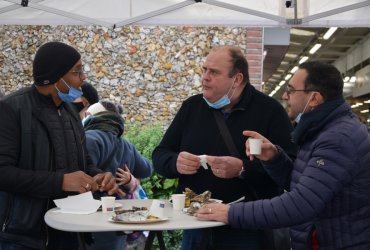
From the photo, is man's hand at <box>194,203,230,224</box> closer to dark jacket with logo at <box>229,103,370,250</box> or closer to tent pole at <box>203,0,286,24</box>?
dark jacket with logo at <box>229,103,370,250</box>

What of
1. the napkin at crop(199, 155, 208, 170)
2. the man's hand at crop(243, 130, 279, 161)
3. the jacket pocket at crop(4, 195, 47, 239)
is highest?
the man's hand at crop(243, 130, 279, 161)

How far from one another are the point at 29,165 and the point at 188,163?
86 centimetres

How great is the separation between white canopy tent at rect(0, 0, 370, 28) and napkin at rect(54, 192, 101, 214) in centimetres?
212

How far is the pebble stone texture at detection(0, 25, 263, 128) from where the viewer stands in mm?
8070

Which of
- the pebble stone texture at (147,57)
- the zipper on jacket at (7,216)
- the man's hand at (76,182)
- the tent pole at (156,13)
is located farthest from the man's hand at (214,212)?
the pebble stone texture at (147,57)

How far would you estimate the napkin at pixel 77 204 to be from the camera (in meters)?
2.88

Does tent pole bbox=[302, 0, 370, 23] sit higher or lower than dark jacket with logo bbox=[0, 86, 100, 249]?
higher

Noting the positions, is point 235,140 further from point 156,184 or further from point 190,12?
point 156,184

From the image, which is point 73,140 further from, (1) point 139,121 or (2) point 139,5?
(1) point 139,121

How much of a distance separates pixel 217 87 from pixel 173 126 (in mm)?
418

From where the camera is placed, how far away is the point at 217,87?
340cm

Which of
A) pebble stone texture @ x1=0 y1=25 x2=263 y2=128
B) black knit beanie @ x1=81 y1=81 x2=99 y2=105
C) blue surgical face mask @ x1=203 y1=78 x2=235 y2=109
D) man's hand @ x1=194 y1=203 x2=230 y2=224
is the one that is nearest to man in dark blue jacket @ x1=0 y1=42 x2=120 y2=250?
man's hand @ x1=194 y1=203 x2=230 y2=224

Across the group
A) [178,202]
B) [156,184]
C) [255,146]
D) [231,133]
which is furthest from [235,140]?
[156,184]

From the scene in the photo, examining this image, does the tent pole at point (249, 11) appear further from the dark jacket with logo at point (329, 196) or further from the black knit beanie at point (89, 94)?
the dark jacket with logo at point (329, 196)
